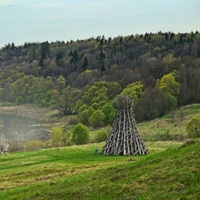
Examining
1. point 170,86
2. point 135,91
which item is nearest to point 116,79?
point 135,91

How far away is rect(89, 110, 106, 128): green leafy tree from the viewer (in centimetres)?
8624

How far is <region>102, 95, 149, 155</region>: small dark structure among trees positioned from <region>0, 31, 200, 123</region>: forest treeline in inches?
1556

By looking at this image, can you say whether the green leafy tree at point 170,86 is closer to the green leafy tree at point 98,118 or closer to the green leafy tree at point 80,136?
the green leafy tree at point 98,118

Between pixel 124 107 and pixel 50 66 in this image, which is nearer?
pixel 124 107

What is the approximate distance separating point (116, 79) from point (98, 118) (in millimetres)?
43509

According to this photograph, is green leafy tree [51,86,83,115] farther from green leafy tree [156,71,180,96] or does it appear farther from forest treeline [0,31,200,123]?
green leafy tree [156,71,180,96]

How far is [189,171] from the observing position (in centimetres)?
1691

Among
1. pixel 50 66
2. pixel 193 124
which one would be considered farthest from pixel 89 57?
pixel 193 124

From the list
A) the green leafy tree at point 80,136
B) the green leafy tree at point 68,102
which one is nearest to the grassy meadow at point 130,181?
the green leafy tree at point 80,136

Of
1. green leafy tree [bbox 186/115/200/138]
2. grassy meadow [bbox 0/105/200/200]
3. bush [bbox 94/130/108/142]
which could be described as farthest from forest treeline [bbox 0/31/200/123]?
grassy meadow [bbox 0/105/200/200]

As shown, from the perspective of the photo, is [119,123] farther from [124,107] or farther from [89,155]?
[89,155]

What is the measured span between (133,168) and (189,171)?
14.5ft

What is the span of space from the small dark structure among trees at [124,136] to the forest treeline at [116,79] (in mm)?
39533

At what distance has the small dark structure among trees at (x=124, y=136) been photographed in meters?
44.5
